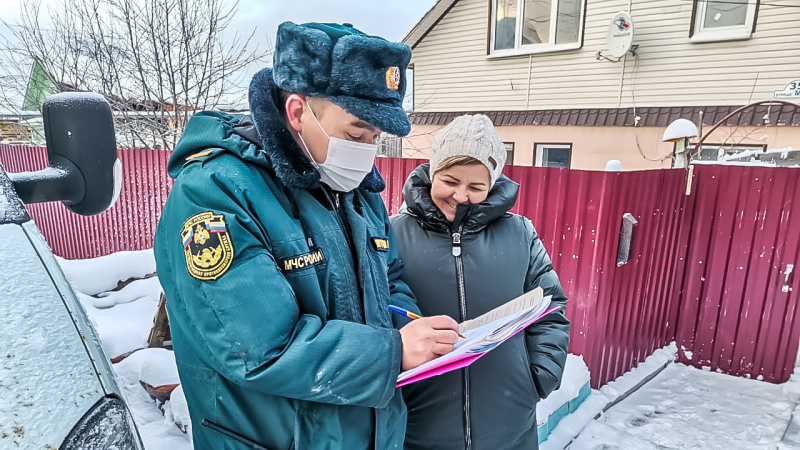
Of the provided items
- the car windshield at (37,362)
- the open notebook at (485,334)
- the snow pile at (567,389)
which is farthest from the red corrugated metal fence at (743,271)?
the car windshield at (37,362)

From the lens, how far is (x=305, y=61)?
1.08 meters

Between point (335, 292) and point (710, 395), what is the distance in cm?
440

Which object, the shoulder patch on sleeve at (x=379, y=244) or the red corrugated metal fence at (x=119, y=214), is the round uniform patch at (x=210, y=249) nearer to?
the shoulder patch on sleeve at (x=379, y=244)

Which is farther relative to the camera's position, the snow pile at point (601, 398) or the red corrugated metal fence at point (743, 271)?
the red corrugated metal fence at point (743, 271)

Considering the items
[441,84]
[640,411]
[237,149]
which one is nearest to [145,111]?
[441,84]

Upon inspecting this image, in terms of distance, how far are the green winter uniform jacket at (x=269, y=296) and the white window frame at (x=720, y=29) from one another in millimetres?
8524

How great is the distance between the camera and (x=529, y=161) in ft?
30.5

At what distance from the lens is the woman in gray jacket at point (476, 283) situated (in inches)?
65.3

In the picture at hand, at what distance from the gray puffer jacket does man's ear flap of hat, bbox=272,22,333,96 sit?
88 centimetres

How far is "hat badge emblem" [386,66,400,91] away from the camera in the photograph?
1.16 metres

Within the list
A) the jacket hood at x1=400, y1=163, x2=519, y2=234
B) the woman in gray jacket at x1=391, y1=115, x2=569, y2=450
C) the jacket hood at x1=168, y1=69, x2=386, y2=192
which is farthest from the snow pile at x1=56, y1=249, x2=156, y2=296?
the jacket hood at x1=168, y1=69, x2=386, y2=192

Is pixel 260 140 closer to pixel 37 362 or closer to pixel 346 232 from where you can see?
pixel 346 232

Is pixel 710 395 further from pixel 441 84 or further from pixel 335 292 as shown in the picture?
pixel 441 84

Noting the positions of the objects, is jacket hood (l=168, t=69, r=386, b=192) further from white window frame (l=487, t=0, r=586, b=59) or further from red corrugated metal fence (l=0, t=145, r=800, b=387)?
white window frame (l=487, t=0, r=586, b=59)
